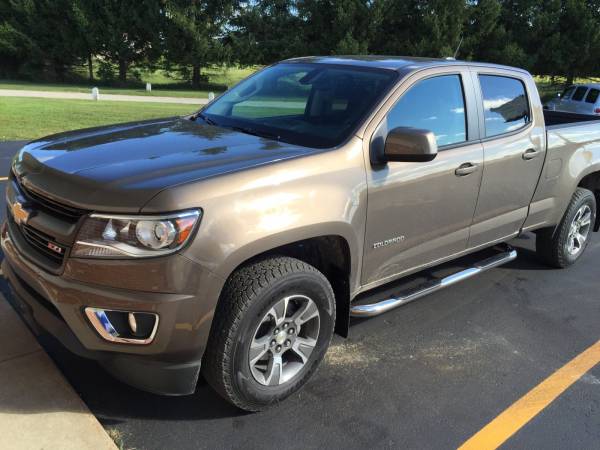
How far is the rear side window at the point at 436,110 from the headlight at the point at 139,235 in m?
1.48

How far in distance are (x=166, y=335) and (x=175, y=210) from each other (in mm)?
548

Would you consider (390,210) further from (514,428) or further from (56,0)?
(56,0)

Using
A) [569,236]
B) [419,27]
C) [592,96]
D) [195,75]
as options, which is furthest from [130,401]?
[419,27]

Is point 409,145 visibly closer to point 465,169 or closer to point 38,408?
point 465,169

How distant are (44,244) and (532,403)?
2.72 m

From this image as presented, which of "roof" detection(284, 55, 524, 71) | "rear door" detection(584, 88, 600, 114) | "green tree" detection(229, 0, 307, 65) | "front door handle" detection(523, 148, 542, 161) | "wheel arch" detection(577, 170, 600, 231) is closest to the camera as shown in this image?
"roof" detection(284, 55, 524, 71)

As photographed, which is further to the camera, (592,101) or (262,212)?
(592,101)

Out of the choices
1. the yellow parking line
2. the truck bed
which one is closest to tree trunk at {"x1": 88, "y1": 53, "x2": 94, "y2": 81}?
the truck bed

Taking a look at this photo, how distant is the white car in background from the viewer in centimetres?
1698

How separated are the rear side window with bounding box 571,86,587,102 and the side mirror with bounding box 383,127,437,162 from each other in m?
17.3

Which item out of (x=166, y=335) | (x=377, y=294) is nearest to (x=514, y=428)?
(x=377, y=294)

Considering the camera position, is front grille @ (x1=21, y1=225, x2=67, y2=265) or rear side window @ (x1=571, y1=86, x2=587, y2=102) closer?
front grille @ (x1=21, y1=225, x2=67, y2=265)

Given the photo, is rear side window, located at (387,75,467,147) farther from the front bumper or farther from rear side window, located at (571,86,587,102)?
rear side window, located at (571,86,587,102)

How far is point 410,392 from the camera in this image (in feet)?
10.3
